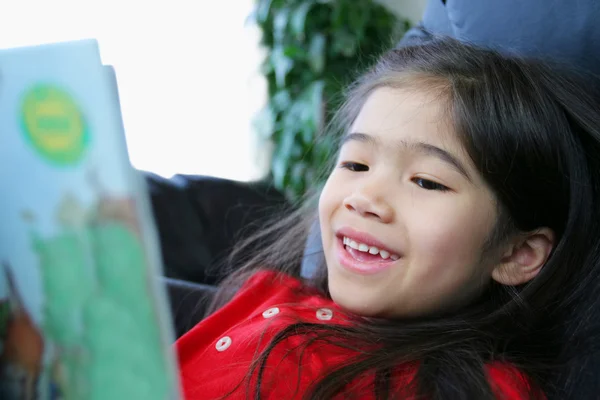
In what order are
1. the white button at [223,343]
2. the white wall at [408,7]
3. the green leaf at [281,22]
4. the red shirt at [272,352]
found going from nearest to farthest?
the red shirt at [272,352], the white button at [223,343], the green leaf at [281,22], the white wall at [408,7]

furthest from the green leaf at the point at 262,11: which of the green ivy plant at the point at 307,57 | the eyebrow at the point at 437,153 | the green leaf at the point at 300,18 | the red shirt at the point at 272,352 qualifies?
the eyebrow at the point at 437,153

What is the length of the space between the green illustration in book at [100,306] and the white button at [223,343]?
0.45 meters

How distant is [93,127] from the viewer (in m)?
0.33

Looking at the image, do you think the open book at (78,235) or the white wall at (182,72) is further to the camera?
the white wall at (182,72)

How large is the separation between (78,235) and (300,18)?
2006 mm

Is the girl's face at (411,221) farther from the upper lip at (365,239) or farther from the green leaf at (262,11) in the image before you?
the green leaf at (262,11)

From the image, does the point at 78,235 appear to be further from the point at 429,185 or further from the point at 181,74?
the point at 181,74

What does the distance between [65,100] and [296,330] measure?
50cm

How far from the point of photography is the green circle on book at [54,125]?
13.4 inches

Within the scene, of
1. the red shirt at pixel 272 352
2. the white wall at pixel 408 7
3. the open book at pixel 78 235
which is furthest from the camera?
the white wall at pixel 408 7

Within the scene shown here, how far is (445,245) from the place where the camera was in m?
0.78

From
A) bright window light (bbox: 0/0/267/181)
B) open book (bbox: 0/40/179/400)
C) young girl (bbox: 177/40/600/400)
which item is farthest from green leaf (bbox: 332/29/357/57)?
open book (bbox: 0/40/179/400)

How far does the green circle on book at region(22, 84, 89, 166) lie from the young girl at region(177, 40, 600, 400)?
43 cm

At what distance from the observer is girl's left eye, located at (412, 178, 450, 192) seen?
31.0 inches
